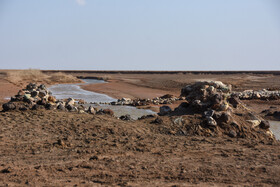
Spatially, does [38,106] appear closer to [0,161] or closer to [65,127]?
[65,127]

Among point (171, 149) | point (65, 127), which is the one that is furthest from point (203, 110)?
point (65, 127)

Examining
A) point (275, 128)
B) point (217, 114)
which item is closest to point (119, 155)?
point (217, 114)

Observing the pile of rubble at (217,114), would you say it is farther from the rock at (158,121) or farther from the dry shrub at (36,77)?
the dry shrub at (36,77)

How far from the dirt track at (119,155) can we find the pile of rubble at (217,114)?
31.0 inches

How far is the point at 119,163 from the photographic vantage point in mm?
6137

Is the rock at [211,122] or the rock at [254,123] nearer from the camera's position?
the rock at [211,122]

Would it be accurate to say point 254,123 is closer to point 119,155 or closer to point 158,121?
point 158,121

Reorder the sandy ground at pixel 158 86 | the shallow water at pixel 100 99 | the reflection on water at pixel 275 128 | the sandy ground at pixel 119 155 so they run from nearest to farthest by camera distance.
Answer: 1. the sandy ground at pixel 119 155
2. the reflection on water at pixel 275 128
3. the shallow water at pixel 100 99
4. the sandy ground at pixel 158 86

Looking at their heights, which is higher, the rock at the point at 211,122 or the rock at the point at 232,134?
the rock at the point at 211,122

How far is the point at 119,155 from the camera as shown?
21.8ft

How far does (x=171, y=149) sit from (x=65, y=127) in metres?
3.24

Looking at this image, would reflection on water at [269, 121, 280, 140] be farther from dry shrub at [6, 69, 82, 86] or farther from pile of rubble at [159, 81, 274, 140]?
dry shrub at [6, 69, 82, 86]

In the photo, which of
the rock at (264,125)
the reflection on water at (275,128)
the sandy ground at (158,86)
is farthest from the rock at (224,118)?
the sandy ground at (158,86)

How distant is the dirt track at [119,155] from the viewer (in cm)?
540
